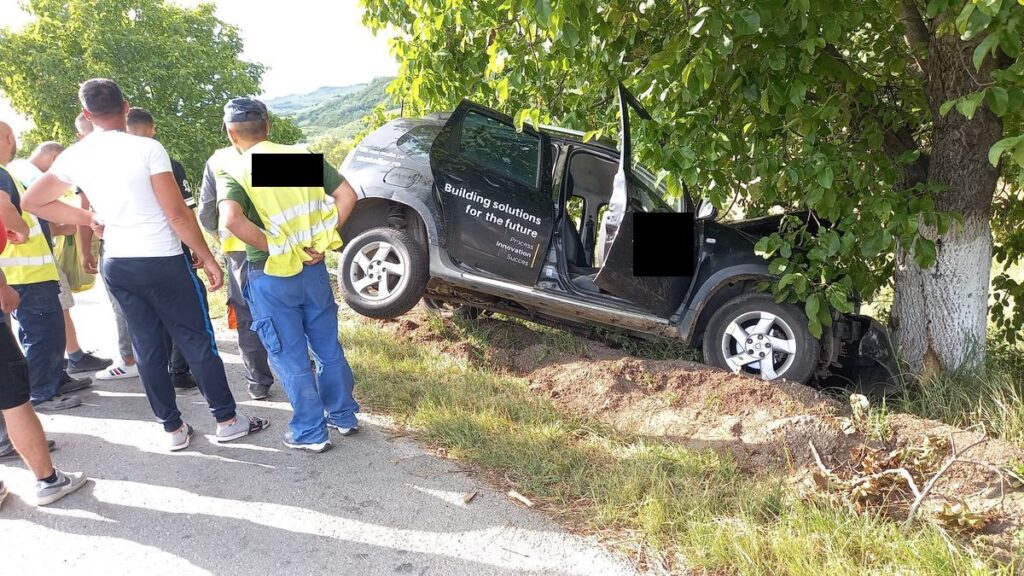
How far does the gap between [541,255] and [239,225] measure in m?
2.21

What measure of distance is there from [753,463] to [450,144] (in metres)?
3.05

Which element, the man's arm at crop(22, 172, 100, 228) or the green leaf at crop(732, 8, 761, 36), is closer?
the green leaf at crop(732, 8, 761, 36)

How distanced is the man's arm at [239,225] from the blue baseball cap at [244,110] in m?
0.44

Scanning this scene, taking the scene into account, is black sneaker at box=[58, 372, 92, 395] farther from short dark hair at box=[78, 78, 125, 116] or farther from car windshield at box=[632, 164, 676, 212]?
car windshield at box=[632, 164, 676, 212]

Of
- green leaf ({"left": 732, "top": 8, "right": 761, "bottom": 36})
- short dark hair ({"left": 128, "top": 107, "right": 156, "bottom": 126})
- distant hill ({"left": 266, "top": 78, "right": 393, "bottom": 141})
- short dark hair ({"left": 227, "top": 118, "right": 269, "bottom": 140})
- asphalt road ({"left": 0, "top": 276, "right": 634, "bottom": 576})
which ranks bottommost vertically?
asphalt road ({"left": 0, "top": 276, "right": 634, "bottom": 576})

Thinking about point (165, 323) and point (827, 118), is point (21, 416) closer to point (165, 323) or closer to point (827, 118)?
point (165, 323)

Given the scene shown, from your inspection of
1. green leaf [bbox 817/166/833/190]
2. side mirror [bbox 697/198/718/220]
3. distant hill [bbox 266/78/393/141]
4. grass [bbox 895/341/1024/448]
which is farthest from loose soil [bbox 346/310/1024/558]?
distant hill [bbox 266/78/393/141]

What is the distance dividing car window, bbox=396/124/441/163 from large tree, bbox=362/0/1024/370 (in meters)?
0.75

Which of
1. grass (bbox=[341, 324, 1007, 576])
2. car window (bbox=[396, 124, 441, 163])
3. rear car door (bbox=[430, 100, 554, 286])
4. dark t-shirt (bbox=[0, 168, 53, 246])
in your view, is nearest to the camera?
grass (bbox=[341, 324, 1007, 576])

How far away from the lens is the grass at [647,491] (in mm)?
2500

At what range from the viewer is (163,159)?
334 cm

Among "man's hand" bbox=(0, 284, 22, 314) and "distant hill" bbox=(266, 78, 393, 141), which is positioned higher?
"distant hill" bbox=(266, 78, 393, 141)

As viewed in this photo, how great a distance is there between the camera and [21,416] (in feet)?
10.1

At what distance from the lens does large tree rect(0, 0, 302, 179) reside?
83.0 feet
